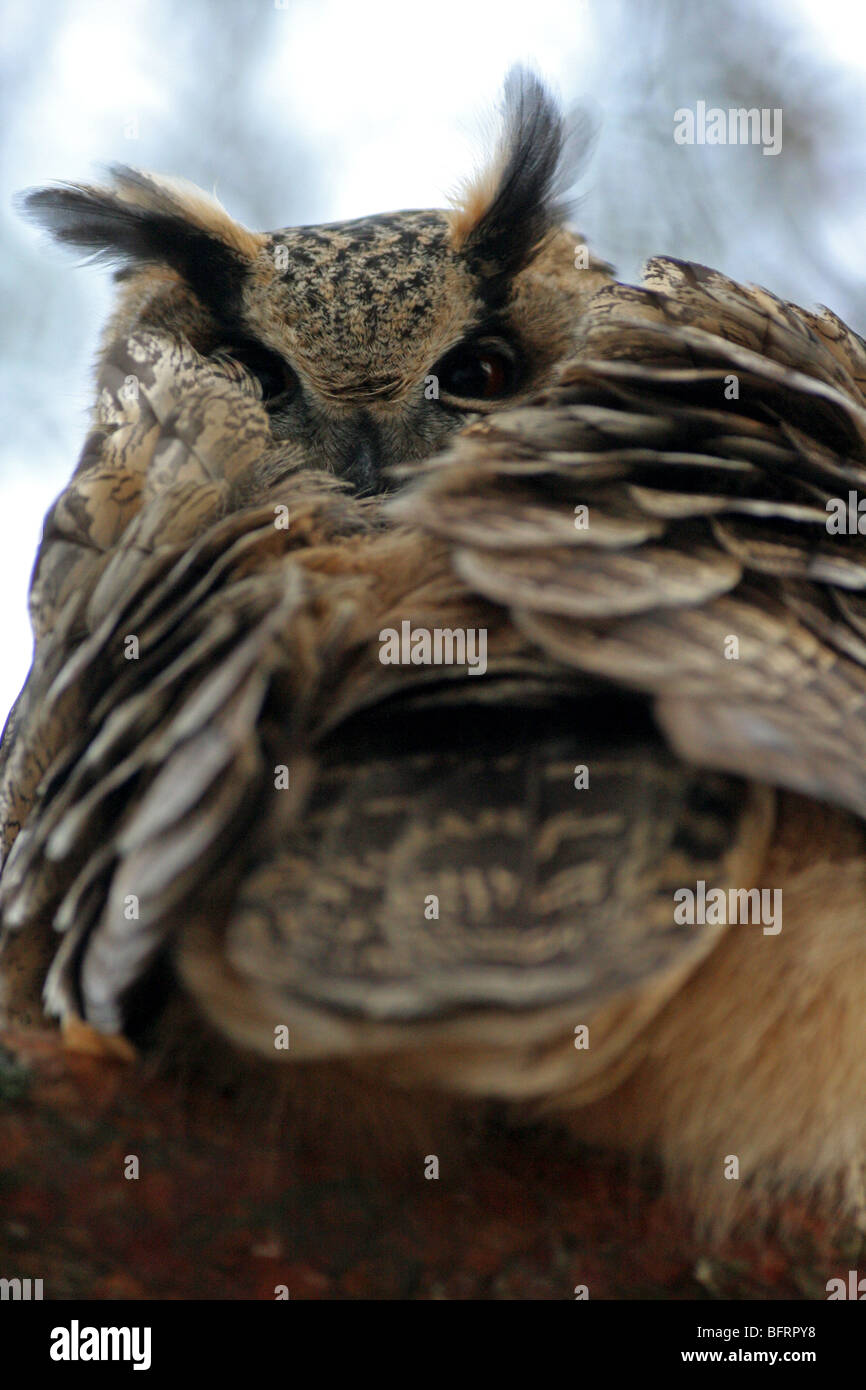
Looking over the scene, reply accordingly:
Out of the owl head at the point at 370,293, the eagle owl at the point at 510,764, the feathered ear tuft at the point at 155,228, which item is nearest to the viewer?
the eagle owl at the point at 510,764

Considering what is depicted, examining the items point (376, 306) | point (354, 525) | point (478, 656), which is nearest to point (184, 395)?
point (354, 525)

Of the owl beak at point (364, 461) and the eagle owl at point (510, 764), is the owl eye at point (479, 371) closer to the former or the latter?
the owl beak at point (364, 461)

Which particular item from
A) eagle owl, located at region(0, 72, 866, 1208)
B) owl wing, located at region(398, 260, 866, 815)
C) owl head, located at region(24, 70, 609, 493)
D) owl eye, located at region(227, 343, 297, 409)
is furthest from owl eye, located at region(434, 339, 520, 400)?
eagle owl, located at region(0, 72, 866, 1208)

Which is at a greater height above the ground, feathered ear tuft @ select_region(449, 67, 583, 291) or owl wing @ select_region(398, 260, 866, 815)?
feathered ear tuft @ select_region(449, 67, 583, 291)

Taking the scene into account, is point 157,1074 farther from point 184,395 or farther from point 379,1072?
point 184,395

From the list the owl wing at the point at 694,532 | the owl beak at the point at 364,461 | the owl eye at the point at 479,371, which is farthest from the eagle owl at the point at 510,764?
the owl eye at the point at 479,371

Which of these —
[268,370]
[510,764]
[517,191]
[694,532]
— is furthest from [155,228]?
[510,764]

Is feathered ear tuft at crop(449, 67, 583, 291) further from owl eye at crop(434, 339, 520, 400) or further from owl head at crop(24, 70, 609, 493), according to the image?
owl eye at crop(434, 339, 520, 400)
